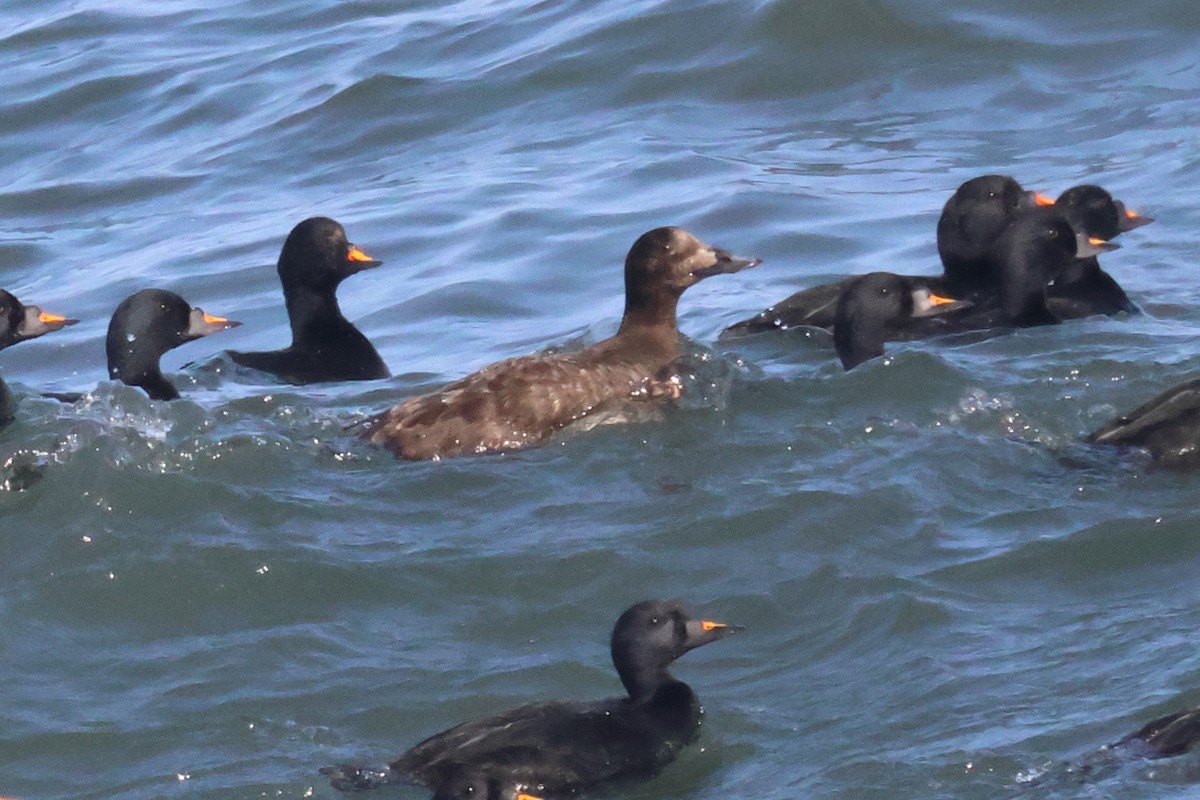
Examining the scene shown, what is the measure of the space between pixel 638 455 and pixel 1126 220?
377 cm

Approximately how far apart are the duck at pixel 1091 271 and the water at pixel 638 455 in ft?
0.77

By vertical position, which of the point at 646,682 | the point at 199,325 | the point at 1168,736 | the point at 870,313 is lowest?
the point at 1168,736

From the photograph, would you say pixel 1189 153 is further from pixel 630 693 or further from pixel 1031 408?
pixel 630 693

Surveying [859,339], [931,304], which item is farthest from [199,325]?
[931,304]

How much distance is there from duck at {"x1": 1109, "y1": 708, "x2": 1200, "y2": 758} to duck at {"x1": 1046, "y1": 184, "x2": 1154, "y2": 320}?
15.6 ft

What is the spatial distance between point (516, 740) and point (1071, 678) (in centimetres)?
163

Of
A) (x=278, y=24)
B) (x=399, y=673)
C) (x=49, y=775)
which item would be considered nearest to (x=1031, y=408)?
(x=399, y=673)

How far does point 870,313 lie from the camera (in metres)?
9.76

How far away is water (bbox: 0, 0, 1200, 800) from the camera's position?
6.31 metres

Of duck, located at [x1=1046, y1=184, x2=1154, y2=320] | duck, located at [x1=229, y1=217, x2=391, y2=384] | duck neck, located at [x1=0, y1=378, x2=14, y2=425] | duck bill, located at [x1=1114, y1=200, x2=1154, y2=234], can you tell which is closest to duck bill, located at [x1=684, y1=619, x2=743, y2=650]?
duck neck, located at [x1=0, y1=378, x2=14, y2=425]

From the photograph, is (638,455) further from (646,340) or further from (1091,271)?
(1091,271)

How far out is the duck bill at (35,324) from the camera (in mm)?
10172

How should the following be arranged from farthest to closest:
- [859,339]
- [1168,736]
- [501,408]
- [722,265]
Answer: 1. [722,265]
2. [859,339]
3. [501,408]
4. [1168,736]

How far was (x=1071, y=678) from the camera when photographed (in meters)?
6.19
